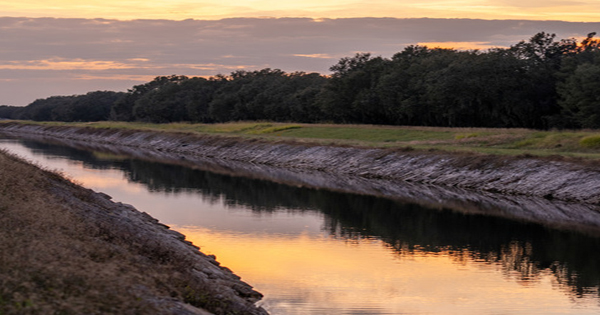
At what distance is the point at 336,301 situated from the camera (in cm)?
1559

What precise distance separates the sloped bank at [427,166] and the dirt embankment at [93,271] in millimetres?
21200

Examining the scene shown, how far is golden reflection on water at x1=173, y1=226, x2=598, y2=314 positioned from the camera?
50.5 ft

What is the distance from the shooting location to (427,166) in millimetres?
44344

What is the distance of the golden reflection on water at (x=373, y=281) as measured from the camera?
50.5 feet

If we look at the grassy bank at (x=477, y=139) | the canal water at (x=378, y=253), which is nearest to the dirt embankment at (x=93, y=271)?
the canal water at (x=378, y=253)

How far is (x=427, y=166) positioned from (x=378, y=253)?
23.2 meters

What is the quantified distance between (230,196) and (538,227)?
53.1 feet

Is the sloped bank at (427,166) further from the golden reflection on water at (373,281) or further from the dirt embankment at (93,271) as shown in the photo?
the dirt embankment at (93,271)

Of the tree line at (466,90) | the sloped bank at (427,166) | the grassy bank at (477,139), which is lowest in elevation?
the sloped bank at (427,166)

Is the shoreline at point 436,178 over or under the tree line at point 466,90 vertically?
under

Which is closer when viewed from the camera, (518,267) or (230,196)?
(518,267)

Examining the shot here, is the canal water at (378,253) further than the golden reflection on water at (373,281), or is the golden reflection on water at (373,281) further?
the canal water at (378,253)

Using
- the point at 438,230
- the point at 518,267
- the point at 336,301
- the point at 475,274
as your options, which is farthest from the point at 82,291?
the point at 438,230

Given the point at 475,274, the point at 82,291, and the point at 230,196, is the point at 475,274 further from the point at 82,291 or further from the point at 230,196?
the point at 230,196
